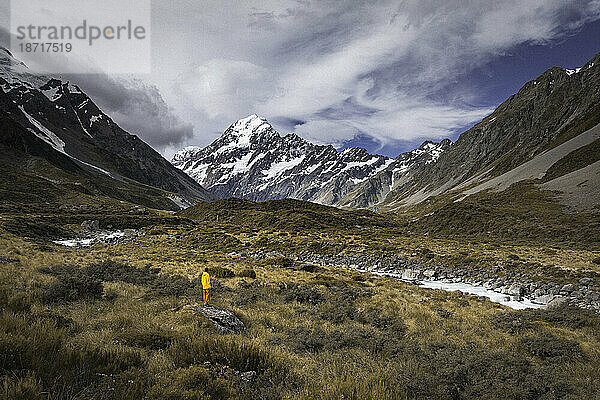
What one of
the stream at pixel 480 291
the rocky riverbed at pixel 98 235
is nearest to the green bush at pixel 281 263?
the stream at pixel 480 291

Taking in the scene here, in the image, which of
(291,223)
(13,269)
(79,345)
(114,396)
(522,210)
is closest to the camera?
(114,396)

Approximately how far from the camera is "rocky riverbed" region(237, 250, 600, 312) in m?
15.9

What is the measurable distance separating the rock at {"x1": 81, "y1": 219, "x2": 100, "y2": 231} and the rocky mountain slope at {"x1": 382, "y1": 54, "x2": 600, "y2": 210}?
81.0 metres

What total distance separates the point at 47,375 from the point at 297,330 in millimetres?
6270

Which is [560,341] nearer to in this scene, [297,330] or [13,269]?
[297,330]

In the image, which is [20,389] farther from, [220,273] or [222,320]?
[220,273]

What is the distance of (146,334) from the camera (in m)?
6.50

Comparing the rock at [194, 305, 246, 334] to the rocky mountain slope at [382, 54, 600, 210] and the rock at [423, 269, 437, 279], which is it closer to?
the rock at [423, 269, 437, 279]

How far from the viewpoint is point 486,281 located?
70.4 feet

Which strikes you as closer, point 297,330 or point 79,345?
point 79,345

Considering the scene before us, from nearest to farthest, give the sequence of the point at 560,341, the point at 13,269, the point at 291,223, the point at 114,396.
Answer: the point at 114,396 → the point at 560,341 → the point at 13,269 → the point at 291,223

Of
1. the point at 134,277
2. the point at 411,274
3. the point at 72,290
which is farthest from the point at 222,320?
the point at 411,274

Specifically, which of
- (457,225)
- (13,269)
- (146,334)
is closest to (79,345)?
(146,334)

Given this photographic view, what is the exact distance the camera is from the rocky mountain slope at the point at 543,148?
64.0 meters
